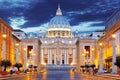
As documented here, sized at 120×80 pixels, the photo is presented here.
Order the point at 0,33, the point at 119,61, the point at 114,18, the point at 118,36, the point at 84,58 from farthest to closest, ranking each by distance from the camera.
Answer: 1. the point at 84,58
2. the point at 114,18
3. the point at 118,36
4. the point at 0,33
5. the point at 119,61

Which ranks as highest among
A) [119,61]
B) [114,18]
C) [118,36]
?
[114,18]

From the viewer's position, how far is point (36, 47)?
185125 mm

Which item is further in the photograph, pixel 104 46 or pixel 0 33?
pixel 104 46

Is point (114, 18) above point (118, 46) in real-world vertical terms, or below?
above

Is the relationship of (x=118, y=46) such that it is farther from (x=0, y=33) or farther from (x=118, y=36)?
(x=0, y=33)

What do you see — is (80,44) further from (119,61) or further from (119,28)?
(119,61)

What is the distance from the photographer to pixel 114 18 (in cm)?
12062

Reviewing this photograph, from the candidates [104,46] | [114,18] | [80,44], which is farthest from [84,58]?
[114,18]

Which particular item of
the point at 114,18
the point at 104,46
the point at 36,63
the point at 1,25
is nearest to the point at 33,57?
the point at 36,63

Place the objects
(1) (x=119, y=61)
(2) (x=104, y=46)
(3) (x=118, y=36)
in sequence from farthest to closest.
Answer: (2) (x=104, y=46) < (3) (x=118, y=36) < (1) (x=119, y=61)

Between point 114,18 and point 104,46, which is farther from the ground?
point 114,18

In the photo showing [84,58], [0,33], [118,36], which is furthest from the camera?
[84,58]

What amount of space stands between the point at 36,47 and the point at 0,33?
320 ft

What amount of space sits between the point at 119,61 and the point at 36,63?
122 m
